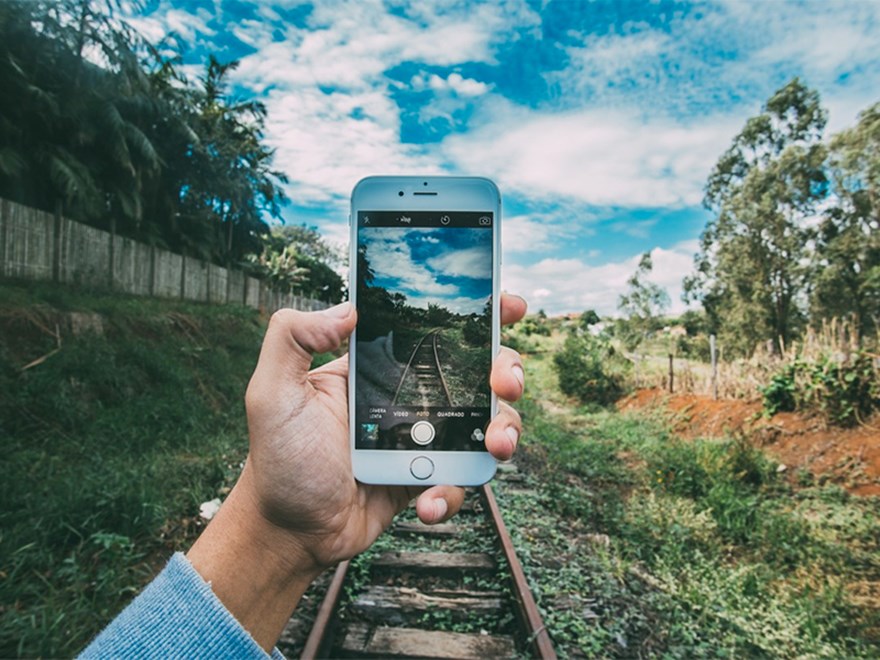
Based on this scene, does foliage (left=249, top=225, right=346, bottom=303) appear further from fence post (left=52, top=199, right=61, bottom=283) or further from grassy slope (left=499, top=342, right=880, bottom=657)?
→ grassy slope (left=499, top=342, right=880, bottom=657)

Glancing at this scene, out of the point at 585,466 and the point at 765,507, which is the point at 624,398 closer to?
the point at 585,466

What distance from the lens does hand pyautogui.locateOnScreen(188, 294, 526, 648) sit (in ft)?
5.06

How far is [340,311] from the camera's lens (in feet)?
6.05

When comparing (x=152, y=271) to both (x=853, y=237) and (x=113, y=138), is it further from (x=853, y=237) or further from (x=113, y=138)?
(x=853, y=237)

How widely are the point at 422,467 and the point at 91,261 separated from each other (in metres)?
16.2

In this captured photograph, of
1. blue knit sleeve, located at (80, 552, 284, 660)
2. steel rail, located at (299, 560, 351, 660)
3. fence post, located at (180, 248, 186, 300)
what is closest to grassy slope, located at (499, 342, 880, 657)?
steel rail, located at (299, 560, 351, 660)

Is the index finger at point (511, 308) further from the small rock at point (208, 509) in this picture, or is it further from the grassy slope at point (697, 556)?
the small rock at point (208, 509)

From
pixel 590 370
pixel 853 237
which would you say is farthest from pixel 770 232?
pixel 590 370

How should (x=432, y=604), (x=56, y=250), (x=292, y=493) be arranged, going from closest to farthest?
(x=292, y=493), (x=432, y=604), (x=56, y=250)

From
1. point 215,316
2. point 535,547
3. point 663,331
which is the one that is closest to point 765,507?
point 535,547

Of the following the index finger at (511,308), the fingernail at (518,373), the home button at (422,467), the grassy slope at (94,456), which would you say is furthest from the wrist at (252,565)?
the grassy slope at (94,456)

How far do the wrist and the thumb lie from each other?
1.22ft

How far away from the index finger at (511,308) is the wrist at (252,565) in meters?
1.17

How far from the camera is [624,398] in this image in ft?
43.4
